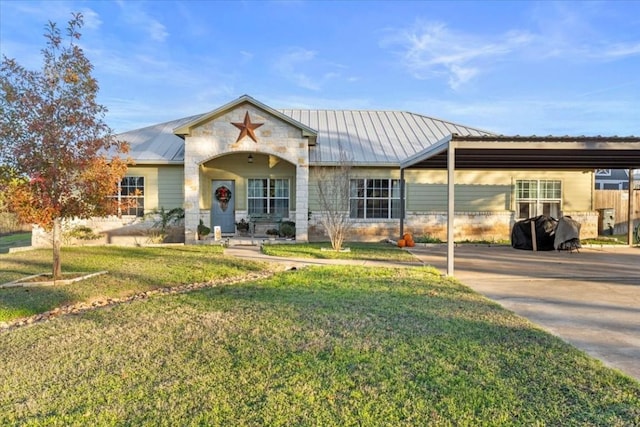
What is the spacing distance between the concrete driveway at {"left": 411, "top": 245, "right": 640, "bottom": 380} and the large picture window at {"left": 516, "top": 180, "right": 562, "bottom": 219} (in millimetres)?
3890

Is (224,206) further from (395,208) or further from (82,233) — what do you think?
(395,208)

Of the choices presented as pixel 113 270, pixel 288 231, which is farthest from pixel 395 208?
pixel 113 270

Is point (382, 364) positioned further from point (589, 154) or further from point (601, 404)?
point (589, 154)

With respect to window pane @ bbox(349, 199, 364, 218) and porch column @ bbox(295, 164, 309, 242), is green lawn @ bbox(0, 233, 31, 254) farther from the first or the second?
window pane @ bbox(349, 199, 364, 218)

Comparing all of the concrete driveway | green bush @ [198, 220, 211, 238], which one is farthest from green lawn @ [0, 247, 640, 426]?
green bush @ [198, 220, 211, 238]

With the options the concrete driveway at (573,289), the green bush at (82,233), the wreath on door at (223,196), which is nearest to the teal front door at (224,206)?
the wreath on door at (223,196)

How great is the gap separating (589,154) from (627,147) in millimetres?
2709

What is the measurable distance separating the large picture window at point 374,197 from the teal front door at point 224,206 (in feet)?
16.3

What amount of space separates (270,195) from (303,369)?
14734 millimetres

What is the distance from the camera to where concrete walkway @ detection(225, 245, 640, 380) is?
514cm

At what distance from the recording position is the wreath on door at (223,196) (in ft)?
60.5

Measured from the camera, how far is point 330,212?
13797 millimetres

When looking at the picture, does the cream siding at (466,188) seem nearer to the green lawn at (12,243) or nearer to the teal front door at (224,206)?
the teal front door at (224,206)

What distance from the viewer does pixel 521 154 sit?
12.3 meters
